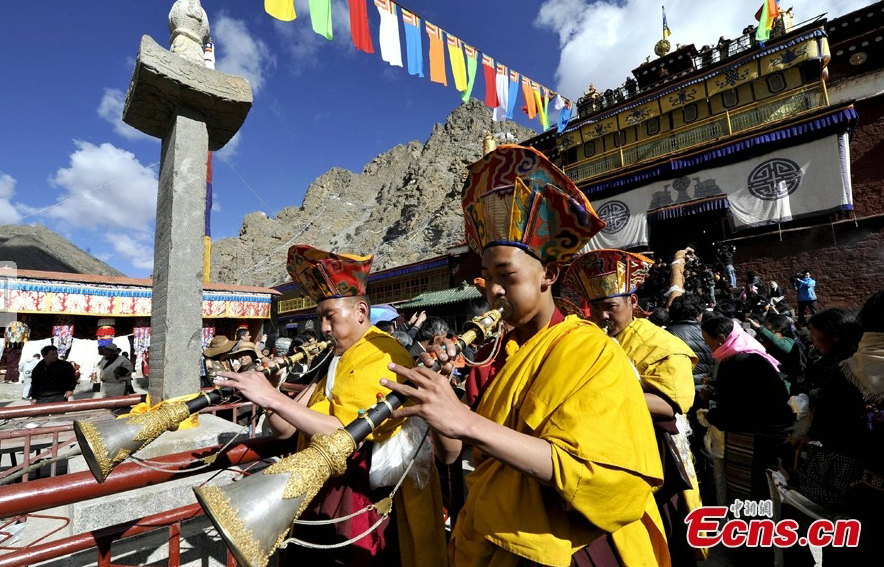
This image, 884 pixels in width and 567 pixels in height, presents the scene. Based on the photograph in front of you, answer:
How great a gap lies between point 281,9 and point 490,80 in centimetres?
717

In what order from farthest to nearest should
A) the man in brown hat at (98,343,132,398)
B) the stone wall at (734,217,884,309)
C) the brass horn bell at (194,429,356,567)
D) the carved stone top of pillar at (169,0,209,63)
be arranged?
the stone wall at (734,217,884,309) < the man in brown hat at (98,343,132,398) < the carved stone top of pillar at (169,0,209,63) < the brass horn bell at (194,429,356,567)

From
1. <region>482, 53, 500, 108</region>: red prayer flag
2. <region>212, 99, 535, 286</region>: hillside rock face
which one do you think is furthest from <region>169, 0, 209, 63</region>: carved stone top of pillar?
<region>212, 99, 535, 286</region>: hillside rock face

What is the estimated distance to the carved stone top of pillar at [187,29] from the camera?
5.53 m

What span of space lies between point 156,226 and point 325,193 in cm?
8483

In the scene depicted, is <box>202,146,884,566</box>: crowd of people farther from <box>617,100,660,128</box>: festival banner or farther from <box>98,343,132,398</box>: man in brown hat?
<box>617,100,660,128</box>: festival banner

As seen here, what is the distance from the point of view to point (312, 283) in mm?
2691

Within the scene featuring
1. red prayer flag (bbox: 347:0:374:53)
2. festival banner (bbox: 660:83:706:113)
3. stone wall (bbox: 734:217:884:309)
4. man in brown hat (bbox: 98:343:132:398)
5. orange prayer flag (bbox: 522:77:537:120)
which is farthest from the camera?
festival banner (bbox: 660:83:706:113)

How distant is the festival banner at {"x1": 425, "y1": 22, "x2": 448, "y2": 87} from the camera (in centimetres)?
1060

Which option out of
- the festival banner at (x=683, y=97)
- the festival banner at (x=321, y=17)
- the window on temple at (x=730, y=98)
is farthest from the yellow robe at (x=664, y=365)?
the festival banner at (x=683, y=97)

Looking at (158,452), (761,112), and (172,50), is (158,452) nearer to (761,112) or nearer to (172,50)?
(172,50)

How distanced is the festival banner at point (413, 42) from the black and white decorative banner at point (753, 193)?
11.4 metres

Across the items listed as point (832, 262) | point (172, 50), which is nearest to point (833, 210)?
point (832, 262)

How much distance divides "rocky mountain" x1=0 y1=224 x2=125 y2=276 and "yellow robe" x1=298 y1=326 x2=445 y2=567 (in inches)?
1923

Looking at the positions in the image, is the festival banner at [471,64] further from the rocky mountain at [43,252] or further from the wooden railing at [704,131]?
the rocky mountain at [43,252]
